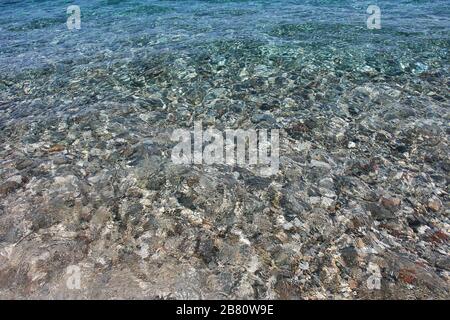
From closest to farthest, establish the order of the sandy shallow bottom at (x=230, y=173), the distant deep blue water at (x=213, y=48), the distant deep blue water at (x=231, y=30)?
the sandy shallow bottom at (x=230, y=173) < the distant deep blue water at (x=213, y=48) < the distant deep blue water at (x=231, y=30)

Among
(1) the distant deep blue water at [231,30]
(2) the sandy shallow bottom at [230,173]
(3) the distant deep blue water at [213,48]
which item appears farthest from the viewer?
(1) the distant deep blue water at [231,30]

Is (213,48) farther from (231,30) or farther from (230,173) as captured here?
(230,173)

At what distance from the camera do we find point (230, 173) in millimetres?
7316

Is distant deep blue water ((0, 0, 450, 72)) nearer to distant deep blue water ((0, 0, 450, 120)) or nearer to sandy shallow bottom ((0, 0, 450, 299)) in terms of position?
distant deep blue water ((0, 0, 450, 120))

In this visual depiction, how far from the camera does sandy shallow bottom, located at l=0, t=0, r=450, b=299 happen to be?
5.28 metres

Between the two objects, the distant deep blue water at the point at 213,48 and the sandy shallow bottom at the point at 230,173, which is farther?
the distant deep blue water at the point at 213,48

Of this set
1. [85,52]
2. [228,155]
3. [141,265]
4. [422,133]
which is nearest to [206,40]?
[85,52]

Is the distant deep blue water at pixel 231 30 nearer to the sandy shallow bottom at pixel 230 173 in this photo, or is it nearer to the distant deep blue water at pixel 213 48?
the distant deep blue water at pixel 213 48

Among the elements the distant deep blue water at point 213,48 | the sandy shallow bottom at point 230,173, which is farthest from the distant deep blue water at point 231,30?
the sandy shallow bottom at point 230,173

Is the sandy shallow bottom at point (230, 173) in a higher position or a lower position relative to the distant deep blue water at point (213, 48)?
lower

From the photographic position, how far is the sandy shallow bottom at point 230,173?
5.28 m

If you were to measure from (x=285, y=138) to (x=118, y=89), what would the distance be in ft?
17.3

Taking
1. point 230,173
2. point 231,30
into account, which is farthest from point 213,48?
point 230,173
